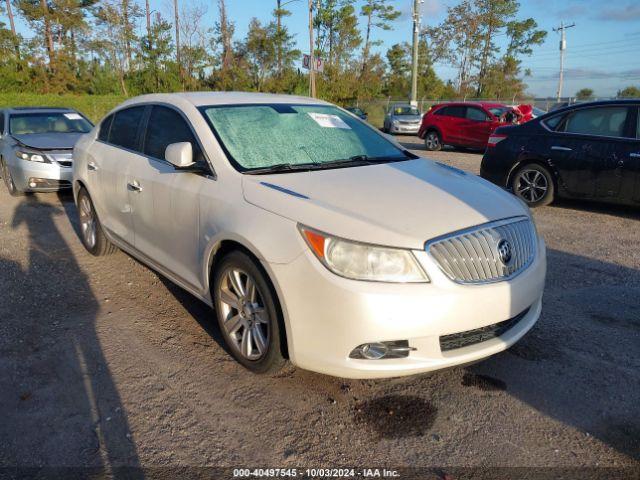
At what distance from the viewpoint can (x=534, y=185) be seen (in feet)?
24.8

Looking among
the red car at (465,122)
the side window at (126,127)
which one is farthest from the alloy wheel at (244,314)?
the red car at (465,122)

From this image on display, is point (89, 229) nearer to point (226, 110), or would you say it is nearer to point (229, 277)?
point (226, 110)

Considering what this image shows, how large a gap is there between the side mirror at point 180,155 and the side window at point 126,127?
1.10m

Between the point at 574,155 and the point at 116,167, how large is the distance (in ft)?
18.9

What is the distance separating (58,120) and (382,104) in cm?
3352

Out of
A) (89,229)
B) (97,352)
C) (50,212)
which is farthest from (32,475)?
(50,212)

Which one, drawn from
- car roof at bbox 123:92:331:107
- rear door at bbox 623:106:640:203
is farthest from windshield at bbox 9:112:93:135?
rear door at bbox 623:106:640:203

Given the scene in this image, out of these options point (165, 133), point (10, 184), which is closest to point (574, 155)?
point (165, 133)

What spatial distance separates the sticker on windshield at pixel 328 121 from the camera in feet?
13.3

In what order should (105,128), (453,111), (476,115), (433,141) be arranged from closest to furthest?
(105,128), (476,115), (453,111), (433,141)

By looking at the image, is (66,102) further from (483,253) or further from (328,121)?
(483,253)

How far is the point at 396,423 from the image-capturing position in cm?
271

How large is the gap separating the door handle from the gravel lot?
92 cm

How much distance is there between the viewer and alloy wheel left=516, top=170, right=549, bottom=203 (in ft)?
24.5
